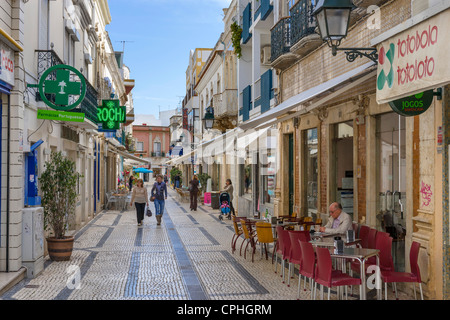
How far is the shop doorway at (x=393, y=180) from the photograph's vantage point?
333 inches

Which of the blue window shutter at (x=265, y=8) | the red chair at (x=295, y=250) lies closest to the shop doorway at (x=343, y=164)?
the red chair at (x=295, y=250)

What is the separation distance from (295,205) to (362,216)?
14.7ft

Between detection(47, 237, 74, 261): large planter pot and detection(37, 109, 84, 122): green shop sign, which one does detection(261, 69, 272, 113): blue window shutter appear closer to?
detection(37, 109, 84, 122): green shop sign

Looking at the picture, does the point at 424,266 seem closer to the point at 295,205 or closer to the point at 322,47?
the point at 322,47

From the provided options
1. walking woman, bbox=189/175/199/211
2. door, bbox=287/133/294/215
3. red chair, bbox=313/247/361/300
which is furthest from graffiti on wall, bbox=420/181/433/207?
walking woman, bbox=189/175/199/211

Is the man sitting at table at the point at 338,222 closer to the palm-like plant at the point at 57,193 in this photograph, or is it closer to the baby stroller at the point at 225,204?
the palm-like plant at the point at 57,193

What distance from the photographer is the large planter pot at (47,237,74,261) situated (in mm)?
10305

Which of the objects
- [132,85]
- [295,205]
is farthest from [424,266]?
[132,85]

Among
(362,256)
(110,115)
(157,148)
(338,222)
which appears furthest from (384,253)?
(157,148)

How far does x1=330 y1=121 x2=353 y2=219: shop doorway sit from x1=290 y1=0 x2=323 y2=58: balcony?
203cm

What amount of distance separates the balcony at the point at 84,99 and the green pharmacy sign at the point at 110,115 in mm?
3871

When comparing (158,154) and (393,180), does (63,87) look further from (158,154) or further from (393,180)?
(158,154)

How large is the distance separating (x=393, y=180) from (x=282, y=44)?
6.19m

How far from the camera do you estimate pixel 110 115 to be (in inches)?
807
